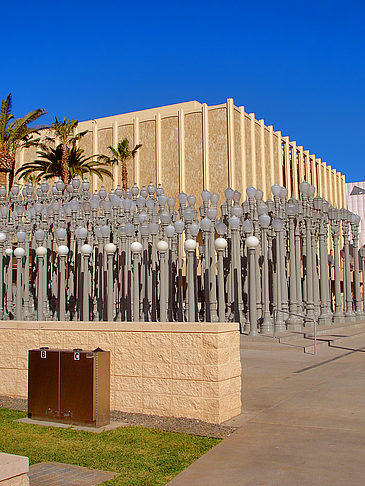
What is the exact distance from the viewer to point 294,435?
6.42 metres

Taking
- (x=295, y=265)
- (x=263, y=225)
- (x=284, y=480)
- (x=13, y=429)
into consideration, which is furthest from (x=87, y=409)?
(x=295, y=265)

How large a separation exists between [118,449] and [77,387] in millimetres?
1456

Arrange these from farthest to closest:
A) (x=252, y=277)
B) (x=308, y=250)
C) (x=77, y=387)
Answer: (x=308, y=250) < (x=252, y=277) < (x=77, y=387)

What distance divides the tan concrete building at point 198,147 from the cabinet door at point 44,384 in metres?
32.7

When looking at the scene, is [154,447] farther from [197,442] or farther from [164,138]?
[164,138]

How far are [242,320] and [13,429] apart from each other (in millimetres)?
12941

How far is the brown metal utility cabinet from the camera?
7172 millimetres

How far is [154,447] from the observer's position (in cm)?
609

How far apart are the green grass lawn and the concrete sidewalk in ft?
0.77

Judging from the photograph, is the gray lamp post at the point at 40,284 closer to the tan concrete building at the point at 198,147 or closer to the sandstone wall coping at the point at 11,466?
the sandstone wall coping at the point at 11,466

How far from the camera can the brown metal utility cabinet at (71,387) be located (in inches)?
282

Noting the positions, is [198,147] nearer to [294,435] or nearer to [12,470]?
[294,435]

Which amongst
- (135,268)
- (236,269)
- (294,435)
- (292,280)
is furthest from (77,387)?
(292,280)

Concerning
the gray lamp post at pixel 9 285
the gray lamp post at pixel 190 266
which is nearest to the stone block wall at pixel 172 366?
the gray lamp post at pixel 190 266
